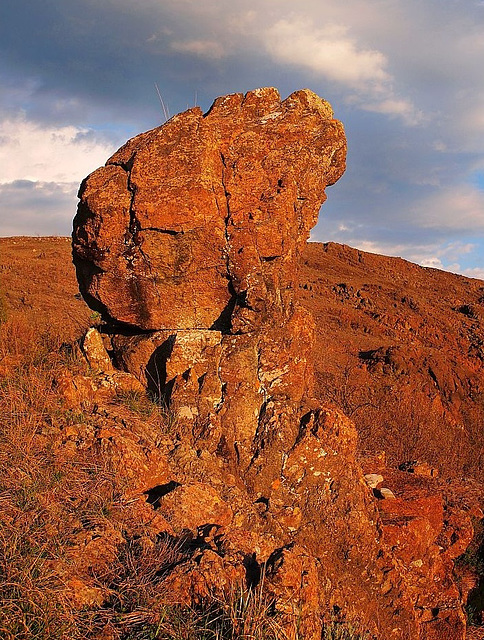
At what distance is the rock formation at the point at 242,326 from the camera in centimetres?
411

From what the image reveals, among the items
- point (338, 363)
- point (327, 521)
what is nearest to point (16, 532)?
point (327, 521)

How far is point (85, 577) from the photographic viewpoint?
276cm

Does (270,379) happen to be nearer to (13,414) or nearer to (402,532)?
(402,532)

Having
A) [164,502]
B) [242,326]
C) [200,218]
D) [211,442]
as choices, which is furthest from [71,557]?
[200,218]

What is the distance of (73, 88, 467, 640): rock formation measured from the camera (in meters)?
4.11

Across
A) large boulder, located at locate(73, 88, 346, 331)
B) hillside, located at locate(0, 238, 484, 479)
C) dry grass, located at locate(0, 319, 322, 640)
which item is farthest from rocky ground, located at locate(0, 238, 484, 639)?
large boulder, located at locate(73, 88, 346, 331)

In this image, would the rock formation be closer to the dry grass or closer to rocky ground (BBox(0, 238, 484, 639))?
rocky ground (BBox(0, 238, 484, 639))

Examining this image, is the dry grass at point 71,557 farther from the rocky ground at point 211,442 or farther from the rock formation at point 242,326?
the rock formation at point 242,326

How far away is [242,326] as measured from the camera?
481 cm

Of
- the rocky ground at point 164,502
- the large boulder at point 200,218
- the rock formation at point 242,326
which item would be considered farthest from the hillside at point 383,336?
the rock formation at point 242,326

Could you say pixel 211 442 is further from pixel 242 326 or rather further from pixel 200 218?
pixel 200 218

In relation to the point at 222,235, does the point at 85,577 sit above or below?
below

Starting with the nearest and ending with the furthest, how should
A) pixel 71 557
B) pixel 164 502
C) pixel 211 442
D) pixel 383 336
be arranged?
pixel 71 557, pixel 164 502, pixel 211 442, pixel 383 336

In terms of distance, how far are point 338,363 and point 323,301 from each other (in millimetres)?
8875
